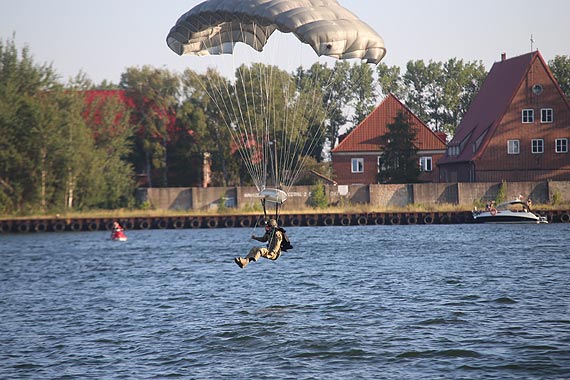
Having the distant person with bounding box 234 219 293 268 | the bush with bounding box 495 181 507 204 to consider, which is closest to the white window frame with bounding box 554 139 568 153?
the bush with bounding box 495 181 507 204

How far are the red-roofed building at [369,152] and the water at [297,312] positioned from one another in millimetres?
32701

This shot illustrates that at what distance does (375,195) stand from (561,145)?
16.1 meters

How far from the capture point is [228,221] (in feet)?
219

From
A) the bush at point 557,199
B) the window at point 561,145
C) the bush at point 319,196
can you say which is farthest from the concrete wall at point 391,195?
the window at point 561,145

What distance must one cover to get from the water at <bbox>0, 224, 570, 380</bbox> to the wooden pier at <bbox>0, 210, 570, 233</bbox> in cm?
1275

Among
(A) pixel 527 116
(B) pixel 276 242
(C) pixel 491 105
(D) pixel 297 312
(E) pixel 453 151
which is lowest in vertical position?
(D) pixel 297 312

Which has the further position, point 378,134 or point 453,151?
point 378,134

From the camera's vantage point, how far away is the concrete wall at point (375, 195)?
6800cm

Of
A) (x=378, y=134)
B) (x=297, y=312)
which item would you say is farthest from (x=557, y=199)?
(x=297, y=312)

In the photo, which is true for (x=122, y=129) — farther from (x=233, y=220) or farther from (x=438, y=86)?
(x=438, y=86)

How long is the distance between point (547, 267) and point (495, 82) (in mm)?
44459

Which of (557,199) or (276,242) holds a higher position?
(557,199)

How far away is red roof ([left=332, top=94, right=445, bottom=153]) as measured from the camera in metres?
85.9

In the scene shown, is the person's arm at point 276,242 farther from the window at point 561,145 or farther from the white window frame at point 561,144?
the window at point 561,145
